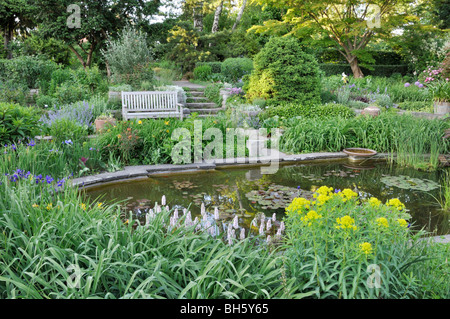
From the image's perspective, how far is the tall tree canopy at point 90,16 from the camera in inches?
682

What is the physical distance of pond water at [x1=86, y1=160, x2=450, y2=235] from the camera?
4.30 metres

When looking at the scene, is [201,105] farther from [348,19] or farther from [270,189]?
[348,19]

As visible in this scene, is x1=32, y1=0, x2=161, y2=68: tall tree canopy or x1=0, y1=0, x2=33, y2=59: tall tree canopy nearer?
x1=32, y1=0, x2=161, y2=68: tall tree canopy

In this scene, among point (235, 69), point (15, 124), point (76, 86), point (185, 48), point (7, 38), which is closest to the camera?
point (15, 124)

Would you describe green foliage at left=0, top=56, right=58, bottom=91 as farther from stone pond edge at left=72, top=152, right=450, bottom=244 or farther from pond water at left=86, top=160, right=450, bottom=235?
pond water at left=86, top=160, right=450, bottom=235

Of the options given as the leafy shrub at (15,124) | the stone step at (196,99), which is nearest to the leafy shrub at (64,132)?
the leafy shrub at (15,124)

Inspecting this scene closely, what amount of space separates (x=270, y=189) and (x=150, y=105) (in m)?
5.16

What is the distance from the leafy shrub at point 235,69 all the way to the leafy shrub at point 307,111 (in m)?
5.81

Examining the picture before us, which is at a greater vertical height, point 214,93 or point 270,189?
point 214,93

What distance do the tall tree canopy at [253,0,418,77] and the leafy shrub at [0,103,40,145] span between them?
1510 cm

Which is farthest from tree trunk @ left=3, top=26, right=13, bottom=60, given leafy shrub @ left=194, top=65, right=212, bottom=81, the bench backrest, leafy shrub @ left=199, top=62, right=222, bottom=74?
the bench backrest

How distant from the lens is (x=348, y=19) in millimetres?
18734

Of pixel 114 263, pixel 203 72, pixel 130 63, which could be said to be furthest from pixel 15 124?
pixel 203 72

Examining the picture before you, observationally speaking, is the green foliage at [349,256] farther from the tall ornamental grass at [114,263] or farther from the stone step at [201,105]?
the stone step at [201,105]
